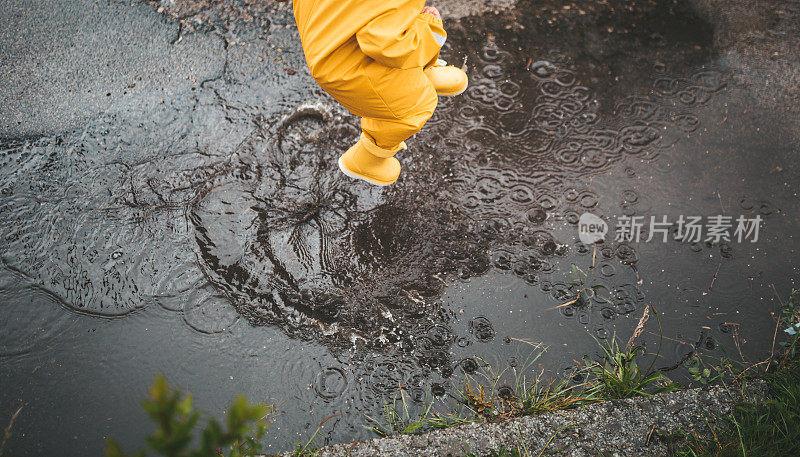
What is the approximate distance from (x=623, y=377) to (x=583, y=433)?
1.07ft

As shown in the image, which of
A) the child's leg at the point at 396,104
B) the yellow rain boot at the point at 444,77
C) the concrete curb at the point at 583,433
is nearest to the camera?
the child's leg at the point at 396,104

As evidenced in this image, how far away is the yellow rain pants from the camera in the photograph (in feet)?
5.33

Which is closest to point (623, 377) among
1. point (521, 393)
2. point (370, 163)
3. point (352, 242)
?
point (521, 393)

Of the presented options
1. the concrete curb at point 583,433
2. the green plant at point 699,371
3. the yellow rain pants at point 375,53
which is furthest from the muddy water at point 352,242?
the yellow rain pants at point 375,53

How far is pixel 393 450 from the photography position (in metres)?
1.99

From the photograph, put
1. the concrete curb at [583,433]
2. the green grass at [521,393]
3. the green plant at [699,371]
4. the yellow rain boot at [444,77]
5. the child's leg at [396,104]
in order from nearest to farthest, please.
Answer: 1. the child's leg at [396,104]
2. the concrete curb at [583,433]
3. the green grass at [521,393]
4. the green plant at [699,371]
5. the yellow rain boot at [444,77]

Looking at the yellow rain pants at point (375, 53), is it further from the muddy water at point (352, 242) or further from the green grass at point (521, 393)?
the green grass at point (521, 393)

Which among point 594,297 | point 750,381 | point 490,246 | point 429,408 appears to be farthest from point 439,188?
point 750,381

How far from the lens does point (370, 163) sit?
2418mm

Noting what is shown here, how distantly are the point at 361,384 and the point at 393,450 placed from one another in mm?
322

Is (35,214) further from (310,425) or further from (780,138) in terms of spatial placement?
(780,138)

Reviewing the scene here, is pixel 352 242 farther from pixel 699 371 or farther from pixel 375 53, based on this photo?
pixel 699 371

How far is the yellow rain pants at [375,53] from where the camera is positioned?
5.33ft

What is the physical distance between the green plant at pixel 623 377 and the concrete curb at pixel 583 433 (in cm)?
5
